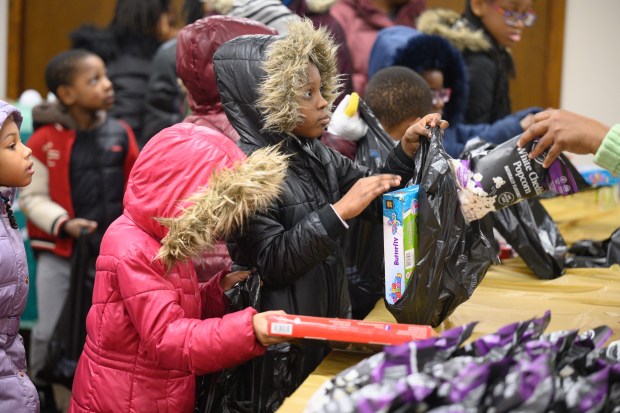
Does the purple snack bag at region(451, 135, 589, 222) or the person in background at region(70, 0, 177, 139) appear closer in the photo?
the purple snack bag at region(451, 135, 589, 222)

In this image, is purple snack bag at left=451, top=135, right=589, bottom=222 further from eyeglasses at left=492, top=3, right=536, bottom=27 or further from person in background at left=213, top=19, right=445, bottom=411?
eyeglasses at left=492, top=3, right=536, bottom=27

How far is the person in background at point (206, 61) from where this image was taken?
2697 millimetres

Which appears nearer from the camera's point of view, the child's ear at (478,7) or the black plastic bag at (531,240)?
the black plastic bag at (531,240)

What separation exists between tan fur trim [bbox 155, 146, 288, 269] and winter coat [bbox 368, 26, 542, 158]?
165 centimetres

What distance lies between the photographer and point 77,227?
3412mm

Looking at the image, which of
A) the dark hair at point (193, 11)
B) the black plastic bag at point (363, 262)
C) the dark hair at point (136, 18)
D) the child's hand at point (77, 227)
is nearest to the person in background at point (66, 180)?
the child's hand at point (77, 227)

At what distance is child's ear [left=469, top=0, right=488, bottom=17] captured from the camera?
4.05 m

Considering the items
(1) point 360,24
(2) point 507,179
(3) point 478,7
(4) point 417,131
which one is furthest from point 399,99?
(3) point 478,7

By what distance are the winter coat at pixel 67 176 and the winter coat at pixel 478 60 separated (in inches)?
59.6

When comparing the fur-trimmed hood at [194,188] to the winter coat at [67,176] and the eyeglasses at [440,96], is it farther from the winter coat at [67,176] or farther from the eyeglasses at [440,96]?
the winter coat at [67,176]

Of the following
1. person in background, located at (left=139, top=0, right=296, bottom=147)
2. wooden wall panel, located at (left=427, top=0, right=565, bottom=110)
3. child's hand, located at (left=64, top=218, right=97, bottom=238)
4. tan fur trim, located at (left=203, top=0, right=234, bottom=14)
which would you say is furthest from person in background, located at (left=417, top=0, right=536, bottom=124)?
wooden wall panel, located at (left=427, top=0, right=565, bottom=110)

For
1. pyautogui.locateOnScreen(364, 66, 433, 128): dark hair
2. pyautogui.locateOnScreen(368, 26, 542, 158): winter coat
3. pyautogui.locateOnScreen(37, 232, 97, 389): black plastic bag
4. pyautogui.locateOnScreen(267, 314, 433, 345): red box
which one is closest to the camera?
pyautogui.locateOnScreen(267, 314, 433, 345): red box

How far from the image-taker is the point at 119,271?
1.78m

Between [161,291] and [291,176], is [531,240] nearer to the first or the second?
[291,176]
